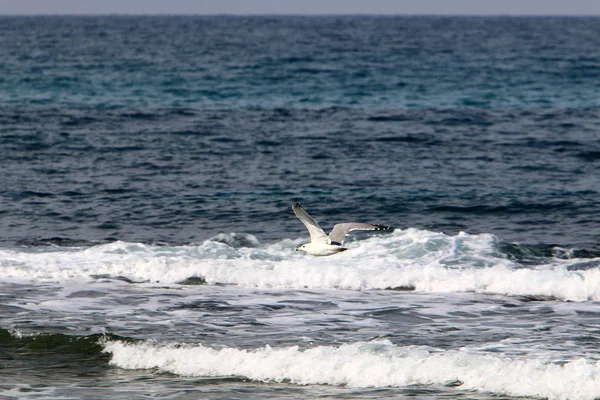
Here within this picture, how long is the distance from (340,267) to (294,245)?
2.65m

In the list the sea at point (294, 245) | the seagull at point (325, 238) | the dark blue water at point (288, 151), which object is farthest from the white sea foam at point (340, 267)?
the dark blue water at point (288, 151)

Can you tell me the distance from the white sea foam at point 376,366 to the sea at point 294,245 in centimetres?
3

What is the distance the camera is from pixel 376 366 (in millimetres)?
13797

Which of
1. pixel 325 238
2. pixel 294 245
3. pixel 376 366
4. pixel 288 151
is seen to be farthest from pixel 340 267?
pixel 288 151

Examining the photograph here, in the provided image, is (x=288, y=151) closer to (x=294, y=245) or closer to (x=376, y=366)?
(x=294, y=245)

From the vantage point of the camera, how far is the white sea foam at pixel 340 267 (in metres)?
18.2

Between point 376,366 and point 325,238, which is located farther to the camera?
point 325,238

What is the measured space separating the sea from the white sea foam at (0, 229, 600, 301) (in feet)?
0.20

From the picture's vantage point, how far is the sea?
13.9 metres

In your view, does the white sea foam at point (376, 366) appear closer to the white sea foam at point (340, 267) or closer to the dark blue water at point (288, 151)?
the white sea foam at point (340, 267)

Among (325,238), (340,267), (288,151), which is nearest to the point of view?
(325,238)

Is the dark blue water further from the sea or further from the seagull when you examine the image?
the seagull

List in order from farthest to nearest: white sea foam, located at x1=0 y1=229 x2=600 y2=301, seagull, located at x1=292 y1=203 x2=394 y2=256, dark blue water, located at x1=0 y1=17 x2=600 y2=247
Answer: dark blue water, located at x1=0 y1=17 x2=600 y2=247 < white sea foam, located at x1=0 y1=229 x2=600 y2=301 < seagull, located at x1=292 y1=203 x2=394 y2=256

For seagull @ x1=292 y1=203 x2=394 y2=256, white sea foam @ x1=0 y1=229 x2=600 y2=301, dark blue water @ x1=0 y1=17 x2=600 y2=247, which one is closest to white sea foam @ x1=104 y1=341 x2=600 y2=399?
seagull @ x1=292 y1=203 x2=394 y2=256
